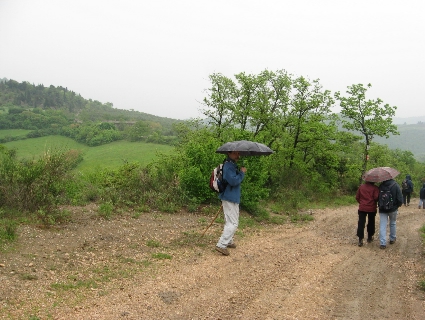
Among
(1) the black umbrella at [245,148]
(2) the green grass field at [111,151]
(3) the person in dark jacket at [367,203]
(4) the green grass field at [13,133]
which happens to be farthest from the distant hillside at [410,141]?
(1) the black umbrella at [245,148]

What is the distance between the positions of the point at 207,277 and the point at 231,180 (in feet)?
6.33

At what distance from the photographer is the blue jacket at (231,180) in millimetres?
6672

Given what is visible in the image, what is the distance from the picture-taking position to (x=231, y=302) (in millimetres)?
4766

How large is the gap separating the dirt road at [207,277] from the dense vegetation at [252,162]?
5.10 feet

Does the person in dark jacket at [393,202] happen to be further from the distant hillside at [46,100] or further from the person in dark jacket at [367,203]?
the distant hillside at [46,100]

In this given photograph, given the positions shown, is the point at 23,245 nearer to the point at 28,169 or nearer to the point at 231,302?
the point at 28,169

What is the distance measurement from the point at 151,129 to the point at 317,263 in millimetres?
68390

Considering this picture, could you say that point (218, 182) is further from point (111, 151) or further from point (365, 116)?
point (111, 151)

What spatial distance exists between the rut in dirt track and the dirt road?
0.05ft

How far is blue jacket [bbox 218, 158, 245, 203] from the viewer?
21.9 feet

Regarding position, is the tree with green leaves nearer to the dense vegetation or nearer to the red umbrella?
the dense vegetation

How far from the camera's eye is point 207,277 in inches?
221

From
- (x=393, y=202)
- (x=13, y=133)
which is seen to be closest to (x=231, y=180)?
(x=393, y=202)

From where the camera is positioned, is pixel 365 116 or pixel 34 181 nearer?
pixel 34 181
